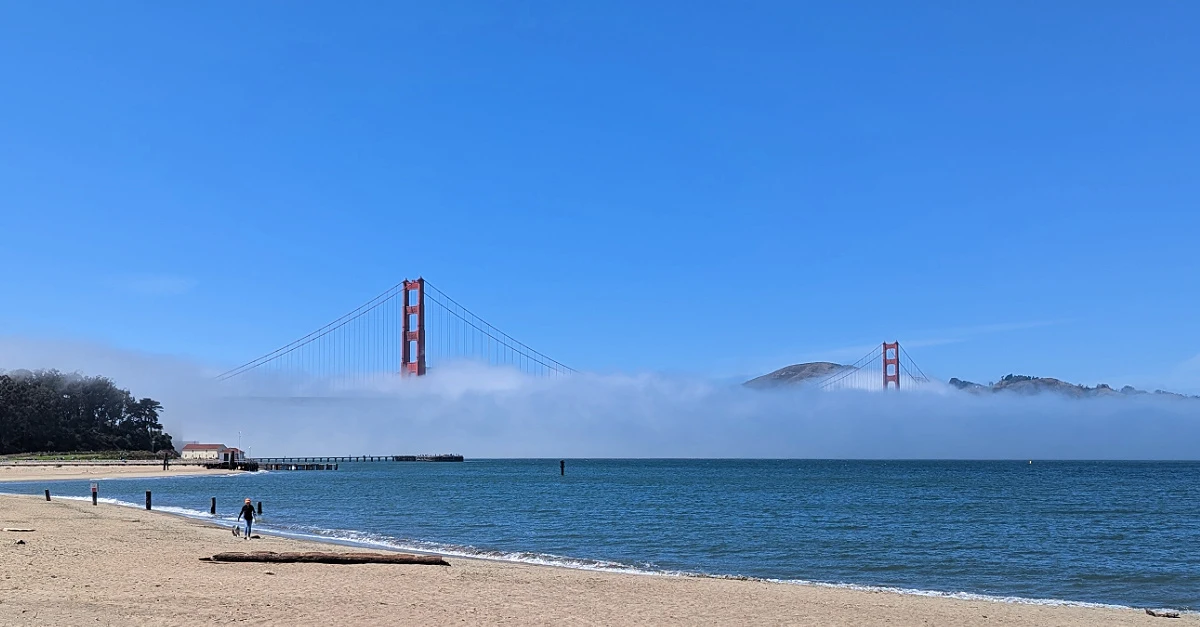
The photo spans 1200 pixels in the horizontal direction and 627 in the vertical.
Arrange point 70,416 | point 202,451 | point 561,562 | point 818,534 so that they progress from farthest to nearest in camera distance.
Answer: point 202,451 < point 70,416 < point 818,534 < point 561,562

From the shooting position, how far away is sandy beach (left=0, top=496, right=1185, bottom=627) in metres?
12.8

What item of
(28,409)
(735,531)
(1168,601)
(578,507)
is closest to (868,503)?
(578,507)

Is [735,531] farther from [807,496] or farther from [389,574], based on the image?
[807,496]

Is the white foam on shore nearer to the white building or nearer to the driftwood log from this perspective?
the driftwood log

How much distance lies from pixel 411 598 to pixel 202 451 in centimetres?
14209

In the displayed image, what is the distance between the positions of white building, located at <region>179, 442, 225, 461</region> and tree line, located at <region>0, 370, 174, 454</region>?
8.50ft

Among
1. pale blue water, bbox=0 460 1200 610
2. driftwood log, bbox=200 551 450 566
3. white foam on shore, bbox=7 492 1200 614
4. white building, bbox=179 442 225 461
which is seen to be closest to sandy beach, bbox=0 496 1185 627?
driftwood log, bbox=200 551 450 566

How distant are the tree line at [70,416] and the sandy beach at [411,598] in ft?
353

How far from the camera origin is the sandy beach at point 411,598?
42.0 feet

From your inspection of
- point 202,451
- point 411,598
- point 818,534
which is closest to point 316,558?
point 411,598

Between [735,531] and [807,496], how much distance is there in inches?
1114

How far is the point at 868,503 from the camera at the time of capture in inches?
2046

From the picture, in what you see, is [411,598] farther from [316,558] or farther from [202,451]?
[202,451]

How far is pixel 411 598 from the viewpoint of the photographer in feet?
48.1
